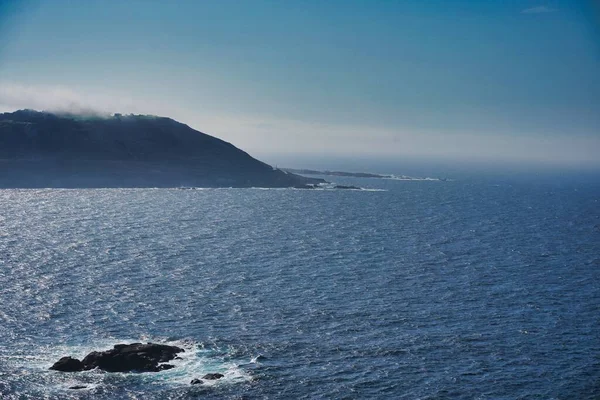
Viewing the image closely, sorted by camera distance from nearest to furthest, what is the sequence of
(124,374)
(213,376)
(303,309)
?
(213,376) → (124,374) → (303,309)

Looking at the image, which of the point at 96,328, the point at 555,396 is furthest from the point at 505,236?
the point at 96,328

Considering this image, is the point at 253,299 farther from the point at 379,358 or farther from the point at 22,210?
the point at 22,210

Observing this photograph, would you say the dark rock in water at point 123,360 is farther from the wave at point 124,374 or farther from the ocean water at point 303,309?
the ocean water at point 303,309

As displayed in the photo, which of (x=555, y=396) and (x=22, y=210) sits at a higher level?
(x=22, y=210)

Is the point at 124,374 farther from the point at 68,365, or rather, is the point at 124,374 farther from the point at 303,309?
the point at 303,309

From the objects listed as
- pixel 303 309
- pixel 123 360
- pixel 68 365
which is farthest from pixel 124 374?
pixel 303 309

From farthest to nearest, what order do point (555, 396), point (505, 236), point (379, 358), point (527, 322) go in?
point (505, 236) → point (527, 322) → point (379, 358) → point (555, 396)
